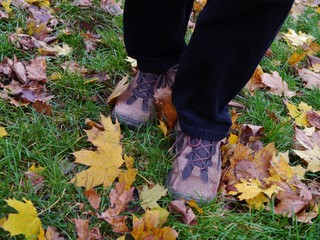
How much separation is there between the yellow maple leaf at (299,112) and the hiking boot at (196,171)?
579 millimetres

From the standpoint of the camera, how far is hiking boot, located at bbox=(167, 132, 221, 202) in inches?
62.2

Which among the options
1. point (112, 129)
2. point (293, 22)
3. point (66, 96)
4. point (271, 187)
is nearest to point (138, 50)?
point (112, 129)

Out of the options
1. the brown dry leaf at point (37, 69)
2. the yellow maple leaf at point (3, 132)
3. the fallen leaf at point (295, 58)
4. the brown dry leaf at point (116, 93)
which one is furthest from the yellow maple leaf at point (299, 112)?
the yellow maple leaf at point (3, 132)

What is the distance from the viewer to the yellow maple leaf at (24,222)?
130cm

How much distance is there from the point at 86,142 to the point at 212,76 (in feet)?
2.04

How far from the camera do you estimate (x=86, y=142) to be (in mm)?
1775

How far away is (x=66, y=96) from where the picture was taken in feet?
6.59

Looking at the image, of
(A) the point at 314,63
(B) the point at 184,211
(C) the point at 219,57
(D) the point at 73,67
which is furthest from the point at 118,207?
(A) the point at 314,63

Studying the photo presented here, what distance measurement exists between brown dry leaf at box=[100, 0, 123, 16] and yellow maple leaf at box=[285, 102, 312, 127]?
3.88 ft

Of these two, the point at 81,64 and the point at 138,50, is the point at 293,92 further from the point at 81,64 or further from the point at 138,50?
the point at 81,64

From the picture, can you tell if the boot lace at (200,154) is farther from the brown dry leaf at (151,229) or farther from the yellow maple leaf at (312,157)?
the yellow maple leaf at (312,157)

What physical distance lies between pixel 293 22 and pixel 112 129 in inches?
72.0

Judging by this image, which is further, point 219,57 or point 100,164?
point 100,164

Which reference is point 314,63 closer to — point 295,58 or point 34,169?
point 295,58
